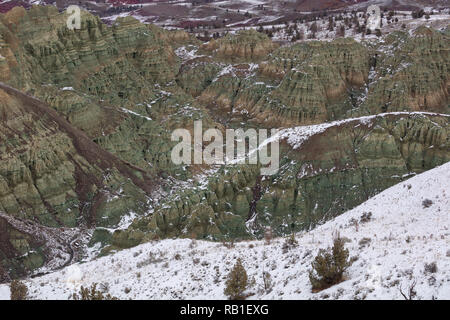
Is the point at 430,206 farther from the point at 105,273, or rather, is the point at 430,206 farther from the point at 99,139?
the point at 99,139

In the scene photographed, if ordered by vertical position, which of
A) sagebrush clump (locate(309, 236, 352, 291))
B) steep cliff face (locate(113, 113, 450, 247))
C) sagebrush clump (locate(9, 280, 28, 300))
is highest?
sagebrush clump (locate(309, 236, 352, 291))

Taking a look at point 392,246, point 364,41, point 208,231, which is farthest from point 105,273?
point 364,41

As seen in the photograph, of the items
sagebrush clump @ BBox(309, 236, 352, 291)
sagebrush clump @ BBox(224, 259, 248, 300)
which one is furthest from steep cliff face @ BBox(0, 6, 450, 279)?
sagebrush clump @ BBox(309, 236, 352, 291)

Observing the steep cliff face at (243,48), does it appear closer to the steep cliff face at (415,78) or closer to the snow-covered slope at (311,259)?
the steep cliff face at (415,78)

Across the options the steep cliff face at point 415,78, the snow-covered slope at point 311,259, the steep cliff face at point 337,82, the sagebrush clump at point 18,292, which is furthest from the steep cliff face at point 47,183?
the steep cliff face at point 415,78

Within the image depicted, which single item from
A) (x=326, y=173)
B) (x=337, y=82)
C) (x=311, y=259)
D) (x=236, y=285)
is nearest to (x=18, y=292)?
(x=236, y=285)

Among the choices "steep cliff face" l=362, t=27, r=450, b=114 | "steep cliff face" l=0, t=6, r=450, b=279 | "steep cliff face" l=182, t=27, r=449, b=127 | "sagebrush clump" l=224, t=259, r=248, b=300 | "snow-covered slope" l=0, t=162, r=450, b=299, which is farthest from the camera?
"steep cliff face" l=182, t=27, r=449, b=127

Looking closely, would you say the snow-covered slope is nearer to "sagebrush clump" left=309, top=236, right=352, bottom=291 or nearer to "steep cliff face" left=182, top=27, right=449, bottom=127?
"sagebrush clump" left=309, top=236, right=352, bottom=291

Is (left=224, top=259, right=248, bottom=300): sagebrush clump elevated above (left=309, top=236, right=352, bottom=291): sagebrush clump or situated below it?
below
